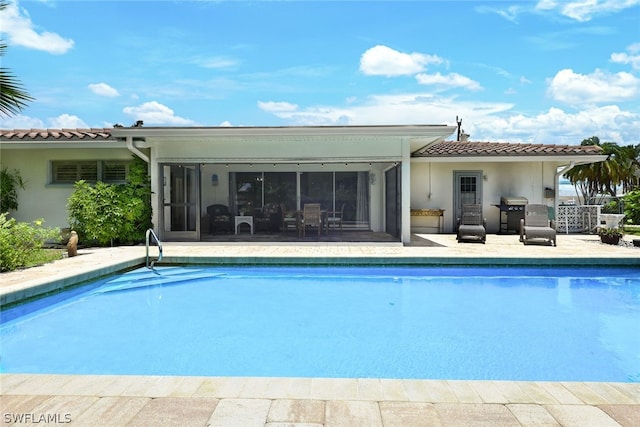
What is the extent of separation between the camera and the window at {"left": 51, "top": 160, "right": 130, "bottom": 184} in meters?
12.0

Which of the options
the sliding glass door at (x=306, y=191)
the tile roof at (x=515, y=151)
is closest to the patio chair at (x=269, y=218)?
the sliding glass door at (x=306, y=191)

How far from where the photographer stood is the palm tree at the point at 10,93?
6.69 metres

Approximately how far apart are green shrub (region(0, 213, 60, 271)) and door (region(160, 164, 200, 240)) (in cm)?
338

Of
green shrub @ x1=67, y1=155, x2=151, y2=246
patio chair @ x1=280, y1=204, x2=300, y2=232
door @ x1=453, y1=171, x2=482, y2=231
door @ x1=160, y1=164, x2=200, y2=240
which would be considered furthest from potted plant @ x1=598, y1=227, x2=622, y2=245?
green shrub @ x1=67, y1=155, x2=151, y2=246

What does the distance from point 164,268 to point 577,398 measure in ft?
24.6

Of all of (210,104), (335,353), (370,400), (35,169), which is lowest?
(335,353)

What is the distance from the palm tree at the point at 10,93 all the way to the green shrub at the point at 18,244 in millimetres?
1985

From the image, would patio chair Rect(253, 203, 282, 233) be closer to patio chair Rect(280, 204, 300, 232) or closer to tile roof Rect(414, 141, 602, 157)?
patio chair Rect(280, 204, 300, 232)

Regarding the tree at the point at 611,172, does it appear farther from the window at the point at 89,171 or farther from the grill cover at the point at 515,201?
the window at the point at 89,171

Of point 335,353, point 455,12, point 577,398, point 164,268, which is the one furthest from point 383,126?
point 577,398

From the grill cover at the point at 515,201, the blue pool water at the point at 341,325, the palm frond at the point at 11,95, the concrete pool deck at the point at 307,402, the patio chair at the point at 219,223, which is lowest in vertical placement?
the blue pool water at the point at 341,325

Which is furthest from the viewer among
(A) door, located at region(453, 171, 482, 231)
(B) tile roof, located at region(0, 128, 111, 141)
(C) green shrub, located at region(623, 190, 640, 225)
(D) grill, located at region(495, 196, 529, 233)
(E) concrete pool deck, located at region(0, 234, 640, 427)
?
(C) green shrub, located at region(623, 190, 640, 225)

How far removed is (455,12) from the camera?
35.3 feet

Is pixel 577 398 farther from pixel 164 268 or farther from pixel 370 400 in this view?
pixel 164 268
